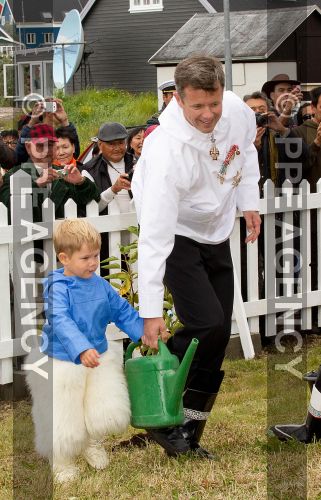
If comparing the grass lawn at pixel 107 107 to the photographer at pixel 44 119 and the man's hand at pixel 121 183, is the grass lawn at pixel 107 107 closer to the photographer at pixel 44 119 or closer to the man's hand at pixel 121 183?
the photographer at pixel 44 119

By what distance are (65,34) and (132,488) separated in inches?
1765

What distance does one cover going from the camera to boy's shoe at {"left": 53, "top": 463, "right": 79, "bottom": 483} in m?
5.10

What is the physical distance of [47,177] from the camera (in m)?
7.50

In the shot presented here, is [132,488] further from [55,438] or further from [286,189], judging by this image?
[286,189]

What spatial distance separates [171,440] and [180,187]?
1.29 metres

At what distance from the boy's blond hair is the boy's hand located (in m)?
0.53

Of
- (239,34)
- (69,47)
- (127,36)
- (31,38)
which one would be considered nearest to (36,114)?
(239,34)

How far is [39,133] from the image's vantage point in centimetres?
862

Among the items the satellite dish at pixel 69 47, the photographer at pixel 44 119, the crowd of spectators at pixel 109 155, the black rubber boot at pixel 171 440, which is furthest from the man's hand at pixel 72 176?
the satellite dish at pixel 69 47

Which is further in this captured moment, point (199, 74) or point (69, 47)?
point (69, 47)

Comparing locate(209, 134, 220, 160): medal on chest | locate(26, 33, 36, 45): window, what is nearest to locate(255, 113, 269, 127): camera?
locate(209, 134, 220, 160): medal on chest

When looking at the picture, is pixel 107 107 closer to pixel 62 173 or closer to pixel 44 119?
pixel 44 119

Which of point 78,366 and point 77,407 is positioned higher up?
point 78,366

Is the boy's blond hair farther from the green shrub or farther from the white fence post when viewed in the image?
the green shrub
